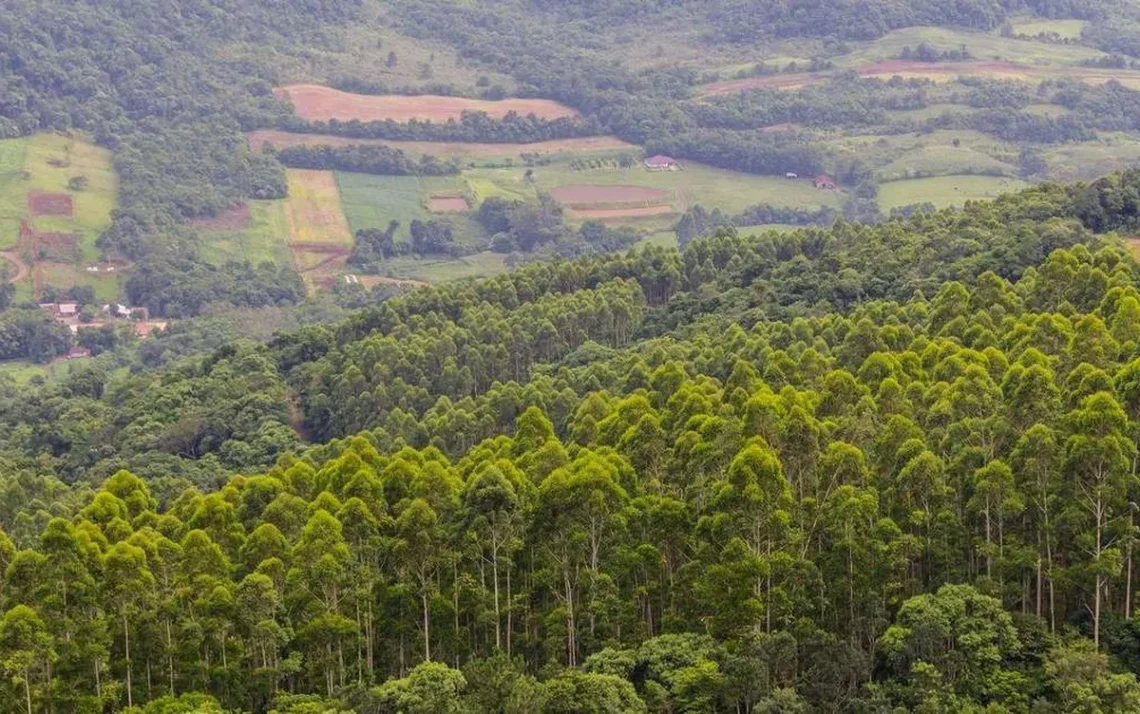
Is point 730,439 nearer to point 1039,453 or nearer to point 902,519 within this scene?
point 902,519

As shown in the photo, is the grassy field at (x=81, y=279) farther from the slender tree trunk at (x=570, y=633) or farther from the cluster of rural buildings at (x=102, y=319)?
the slender tree trunk at (x=570, y=633)

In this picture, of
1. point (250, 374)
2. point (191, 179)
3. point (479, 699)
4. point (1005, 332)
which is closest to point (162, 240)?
point (191, 179)

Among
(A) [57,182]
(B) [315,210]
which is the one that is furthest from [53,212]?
(B) [315,210]

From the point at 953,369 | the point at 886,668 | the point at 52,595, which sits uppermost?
the point at 953,369

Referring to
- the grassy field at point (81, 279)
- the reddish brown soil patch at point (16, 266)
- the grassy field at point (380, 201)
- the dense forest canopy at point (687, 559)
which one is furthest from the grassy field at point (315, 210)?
the dense forest canopy at point (687, 559)

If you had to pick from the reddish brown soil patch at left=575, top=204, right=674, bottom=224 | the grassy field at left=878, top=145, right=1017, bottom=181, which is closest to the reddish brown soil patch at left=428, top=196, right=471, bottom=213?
the reddish brown soil patch at left=575, top=204, right=674, bottom=224

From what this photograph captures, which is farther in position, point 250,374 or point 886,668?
point 250,374

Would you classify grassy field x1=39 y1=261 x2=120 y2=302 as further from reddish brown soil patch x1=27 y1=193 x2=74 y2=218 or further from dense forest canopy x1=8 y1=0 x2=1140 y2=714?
dense forest canopy x1=8 y1=0 x2=1140 y2=714
